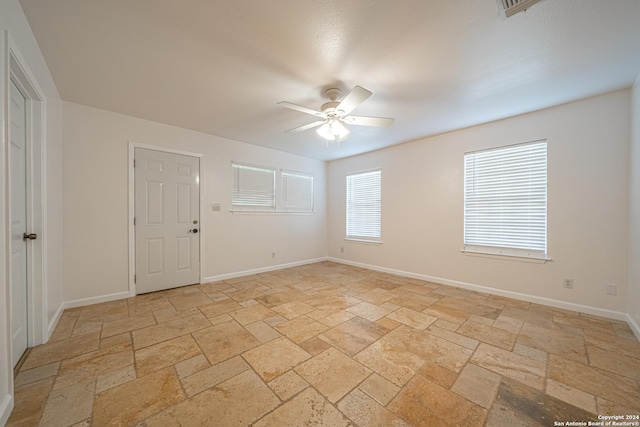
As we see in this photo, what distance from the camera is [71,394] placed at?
155 centimetres

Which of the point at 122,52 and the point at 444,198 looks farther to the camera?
the point at 444,198

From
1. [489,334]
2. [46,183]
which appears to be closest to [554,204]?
[489,334]

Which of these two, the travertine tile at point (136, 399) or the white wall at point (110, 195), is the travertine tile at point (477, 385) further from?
the white wall at point (110, 195)

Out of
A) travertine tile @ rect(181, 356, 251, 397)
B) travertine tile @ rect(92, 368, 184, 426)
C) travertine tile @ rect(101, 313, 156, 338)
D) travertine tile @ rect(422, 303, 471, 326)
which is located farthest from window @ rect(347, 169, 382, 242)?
travertine tile @ rect(92, 368, 184, 426)

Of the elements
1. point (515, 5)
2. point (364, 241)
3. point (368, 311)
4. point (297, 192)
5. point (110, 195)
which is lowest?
point (368, 311)

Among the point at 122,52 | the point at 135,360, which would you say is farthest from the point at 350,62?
the point at 135,360

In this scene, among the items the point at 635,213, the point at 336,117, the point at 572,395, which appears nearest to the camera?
the point at 572,395

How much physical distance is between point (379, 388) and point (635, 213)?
128 inches

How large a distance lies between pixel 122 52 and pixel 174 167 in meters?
1.94

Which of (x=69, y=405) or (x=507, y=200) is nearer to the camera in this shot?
(x=69, y=405)

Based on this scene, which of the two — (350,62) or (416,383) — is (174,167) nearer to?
(350,62)

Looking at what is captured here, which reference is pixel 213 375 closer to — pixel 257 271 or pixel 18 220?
pixel 18 220

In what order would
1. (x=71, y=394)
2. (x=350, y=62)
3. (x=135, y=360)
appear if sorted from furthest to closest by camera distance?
(x=350, y=62)
(x=135, y=360)
(x=71, y=394)

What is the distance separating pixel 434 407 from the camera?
57.6 inches
